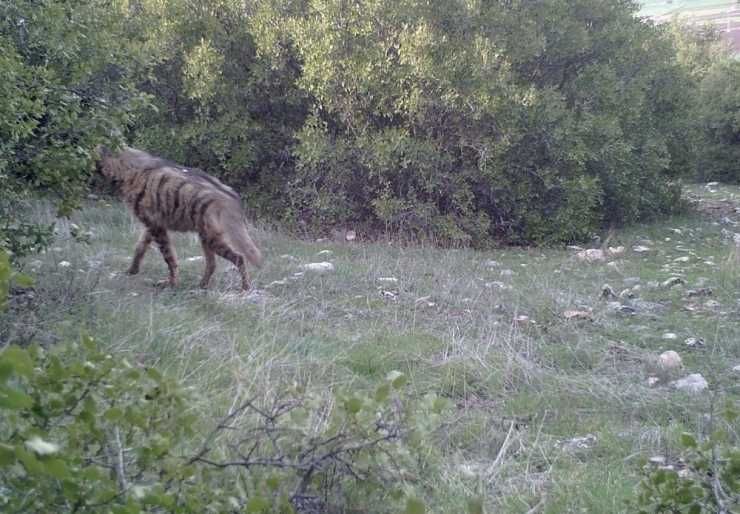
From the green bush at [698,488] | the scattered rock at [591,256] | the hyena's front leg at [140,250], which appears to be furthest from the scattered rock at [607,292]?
the green bush at [698,488]

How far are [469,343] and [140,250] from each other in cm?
363

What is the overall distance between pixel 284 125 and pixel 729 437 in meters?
9.46

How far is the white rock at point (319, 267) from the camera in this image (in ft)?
24.7


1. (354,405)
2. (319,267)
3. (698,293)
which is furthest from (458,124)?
(354,405)

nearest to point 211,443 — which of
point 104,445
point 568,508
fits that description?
point 104,445

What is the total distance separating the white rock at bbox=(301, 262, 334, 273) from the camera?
24.7 feet

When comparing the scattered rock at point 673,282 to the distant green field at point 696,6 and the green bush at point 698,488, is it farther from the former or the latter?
the distant green field at point 696,6

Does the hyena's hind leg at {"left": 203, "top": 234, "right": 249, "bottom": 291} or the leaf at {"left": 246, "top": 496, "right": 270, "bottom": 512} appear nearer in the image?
the leaf at {"left": 246, "top": 496, "right": 270, "bottom": 512}

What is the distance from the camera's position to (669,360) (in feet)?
16.5

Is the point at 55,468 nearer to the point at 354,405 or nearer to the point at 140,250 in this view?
the point at 354,405

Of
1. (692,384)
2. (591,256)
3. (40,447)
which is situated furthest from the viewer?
(591,256)

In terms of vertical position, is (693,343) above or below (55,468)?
below

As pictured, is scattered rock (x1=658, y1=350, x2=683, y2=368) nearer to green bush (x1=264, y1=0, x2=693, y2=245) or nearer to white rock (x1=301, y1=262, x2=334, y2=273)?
white rock (x1=301, y1=262, x2=334, y2=273)

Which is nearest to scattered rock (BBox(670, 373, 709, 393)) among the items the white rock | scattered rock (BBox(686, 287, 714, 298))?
scattered rock (BBox(686, 287, 714, 298))
